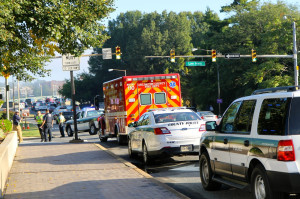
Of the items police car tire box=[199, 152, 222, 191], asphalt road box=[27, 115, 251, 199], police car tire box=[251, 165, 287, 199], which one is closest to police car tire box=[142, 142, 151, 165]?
asphalt road box=[27, 115, 251, 199]

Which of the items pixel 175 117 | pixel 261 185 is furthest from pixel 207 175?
pixel 175 117

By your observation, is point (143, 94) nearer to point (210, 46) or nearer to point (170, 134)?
point (170, 134)

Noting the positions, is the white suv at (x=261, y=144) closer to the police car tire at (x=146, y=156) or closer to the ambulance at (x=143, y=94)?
the police car tire at (x=146, y=156)

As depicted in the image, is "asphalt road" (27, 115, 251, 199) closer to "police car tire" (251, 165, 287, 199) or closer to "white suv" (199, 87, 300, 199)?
"white suv" (199, 87, 300, 199)

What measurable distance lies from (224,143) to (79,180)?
392cm

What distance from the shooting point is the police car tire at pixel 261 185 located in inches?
258

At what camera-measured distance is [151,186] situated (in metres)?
9.69

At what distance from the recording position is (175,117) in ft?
47.8

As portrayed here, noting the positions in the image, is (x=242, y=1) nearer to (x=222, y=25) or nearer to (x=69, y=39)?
(x=222, y=25)

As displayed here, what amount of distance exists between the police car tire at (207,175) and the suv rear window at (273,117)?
242 cm

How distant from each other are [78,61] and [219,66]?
4046cm

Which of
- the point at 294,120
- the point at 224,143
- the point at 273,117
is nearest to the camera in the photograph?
the point at 294,120

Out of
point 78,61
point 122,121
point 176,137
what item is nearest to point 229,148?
point 176,137

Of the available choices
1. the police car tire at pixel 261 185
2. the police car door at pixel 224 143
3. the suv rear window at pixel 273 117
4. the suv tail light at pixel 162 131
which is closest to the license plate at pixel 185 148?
the suv tail light at pixel 162 131
